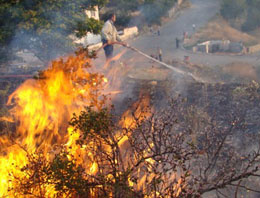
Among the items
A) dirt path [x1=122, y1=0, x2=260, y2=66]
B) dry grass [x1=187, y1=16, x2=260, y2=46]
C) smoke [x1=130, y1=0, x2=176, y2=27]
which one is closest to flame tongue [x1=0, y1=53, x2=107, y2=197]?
dirt path [x1=122, y1=0, x2=260, y2=66]

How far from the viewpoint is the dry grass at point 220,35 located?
78.9 ft

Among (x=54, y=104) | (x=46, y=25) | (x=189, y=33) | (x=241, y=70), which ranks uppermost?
(x=46, y=25)

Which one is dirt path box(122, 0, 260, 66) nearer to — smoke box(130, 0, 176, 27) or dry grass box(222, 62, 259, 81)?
dry grass box(222, 62, 259, 81)

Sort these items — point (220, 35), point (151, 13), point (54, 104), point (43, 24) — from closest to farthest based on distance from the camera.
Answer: point (54, 104) → point (43, 24) → point (220, 35) → point (151, 13)

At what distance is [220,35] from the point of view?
2605 centimetres

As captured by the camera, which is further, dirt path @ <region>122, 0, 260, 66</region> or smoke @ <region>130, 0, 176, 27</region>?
smoke @ <region>130, 0, 176, 27</region>

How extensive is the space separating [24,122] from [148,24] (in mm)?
26980

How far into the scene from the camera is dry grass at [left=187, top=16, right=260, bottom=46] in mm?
24062

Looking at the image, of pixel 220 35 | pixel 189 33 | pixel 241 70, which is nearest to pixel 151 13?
pixel 189 33

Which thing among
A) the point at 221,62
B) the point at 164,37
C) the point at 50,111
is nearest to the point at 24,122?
the point at 50,111

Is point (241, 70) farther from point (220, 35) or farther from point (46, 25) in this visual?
point (220, 35)

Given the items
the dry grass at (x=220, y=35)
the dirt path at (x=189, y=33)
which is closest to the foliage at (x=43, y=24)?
the dirt path at (x=189, y=33)

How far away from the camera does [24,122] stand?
8406 millimetres

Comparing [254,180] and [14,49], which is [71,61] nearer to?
[254,180]
